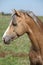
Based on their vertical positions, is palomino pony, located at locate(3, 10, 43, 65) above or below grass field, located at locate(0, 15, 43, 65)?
above

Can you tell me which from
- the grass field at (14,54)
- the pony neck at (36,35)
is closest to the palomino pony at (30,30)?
the pony neck at (36,35)

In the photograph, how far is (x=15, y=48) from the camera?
14.0 metres

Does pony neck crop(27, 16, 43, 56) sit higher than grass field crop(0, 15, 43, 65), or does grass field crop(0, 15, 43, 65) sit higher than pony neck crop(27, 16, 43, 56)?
pony neck crop(27, 16, 43, 56)

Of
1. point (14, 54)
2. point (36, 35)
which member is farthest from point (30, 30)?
point (14, 54)

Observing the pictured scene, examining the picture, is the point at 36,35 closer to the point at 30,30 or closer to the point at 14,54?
the point at 30,30

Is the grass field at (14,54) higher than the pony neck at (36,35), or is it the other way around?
the pony neck at (36,35)

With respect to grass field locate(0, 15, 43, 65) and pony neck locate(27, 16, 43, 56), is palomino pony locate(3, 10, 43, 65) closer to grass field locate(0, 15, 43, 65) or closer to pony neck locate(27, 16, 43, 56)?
pony neck locate(27, 16, 43, 56)

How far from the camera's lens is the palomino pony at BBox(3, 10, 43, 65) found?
641cm

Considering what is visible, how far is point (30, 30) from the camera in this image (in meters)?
6.48

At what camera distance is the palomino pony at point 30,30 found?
21.0 feet

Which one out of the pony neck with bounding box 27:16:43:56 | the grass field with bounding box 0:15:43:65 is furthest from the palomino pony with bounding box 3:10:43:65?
the grass field with bounding box 0:15:43:65

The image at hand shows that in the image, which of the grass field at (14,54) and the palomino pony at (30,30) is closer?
the palomino pony at (30,30)

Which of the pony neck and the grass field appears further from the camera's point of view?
the grass field

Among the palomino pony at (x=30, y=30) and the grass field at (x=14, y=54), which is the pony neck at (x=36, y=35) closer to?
the palomino pony at (x=30, y=30)
